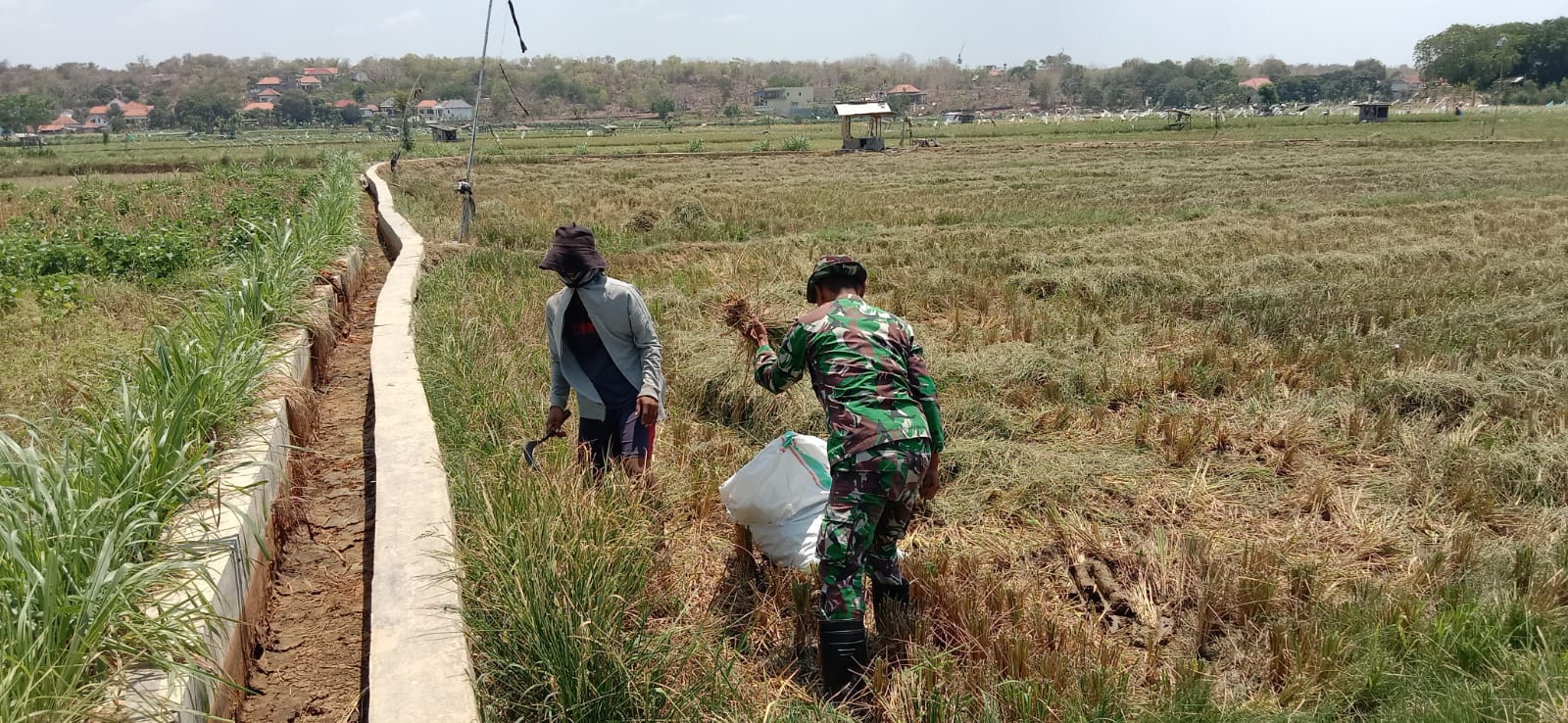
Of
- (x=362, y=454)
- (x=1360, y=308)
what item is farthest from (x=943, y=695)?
(x=1360, y=308)

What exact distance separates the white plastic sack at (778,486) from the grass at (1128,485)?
305 millimetres

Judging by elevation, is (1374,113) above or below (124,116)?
below

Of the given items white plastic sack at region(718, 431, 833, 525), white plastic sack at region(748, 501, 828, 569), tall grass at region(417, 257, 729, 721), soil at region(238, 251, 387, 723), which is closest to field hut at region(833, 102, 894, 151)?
soil at region(238, 251, 387, 723)

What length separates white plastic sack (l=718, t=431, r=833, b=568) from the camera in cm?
371

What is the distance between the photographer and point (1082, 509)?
4441mm

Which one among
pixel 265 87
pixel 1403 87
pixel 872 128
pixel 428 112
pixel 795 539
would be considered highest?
pixel 265 87

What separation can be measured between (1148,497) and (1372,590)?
120 cm

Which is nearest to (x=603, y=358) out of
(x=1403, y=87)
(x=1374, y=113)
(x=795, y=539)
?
(x=795, y=539)

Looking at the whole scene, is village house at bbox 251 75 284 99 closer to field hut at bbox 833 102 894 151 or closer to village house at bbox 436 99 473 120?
village house at bbox 436 99 473 120

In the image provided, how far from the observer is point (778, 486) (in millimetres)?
3715

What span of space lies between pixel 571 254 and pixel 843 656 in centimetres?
205

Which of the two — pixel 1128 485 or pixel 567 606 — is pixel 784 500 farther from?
pixel 1128 485

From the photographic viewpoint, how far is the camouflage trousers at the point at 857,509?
307cm

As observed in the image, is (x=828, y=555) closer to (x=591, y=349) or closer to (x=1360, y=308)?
(x=591, y=349)
